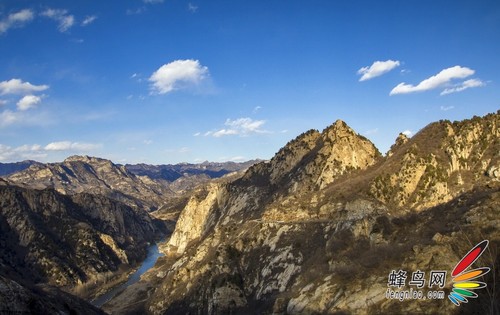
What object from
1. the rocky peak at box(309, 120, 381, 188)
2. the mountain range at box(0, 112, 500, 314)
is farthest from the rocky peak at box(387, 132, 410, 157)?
the rocky peak at box(309, 120, 381, 188)

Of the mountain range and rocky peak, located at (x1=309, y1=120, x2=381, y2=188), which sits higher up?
rocky peak, located at (x1=309, y1=120, x2=381, y2=188)

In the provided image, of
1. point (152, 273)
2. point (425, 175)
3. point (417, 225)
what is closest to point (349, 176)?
point (425, 175)

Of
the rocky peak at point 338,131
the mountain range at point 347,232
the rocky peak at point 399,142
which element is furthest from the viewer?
the rocky peak at point 338,131

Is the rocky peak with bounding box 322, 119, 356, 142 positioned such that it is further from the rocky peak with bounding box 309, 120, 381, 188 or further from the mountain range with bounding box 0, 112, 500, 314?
the mountain range with bounding box 0, 112, 500, 314

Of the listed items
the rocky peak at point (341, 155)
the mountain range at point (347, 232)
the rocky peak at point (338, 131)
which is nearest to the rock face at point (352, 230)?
the mountain range at point (347, 232)

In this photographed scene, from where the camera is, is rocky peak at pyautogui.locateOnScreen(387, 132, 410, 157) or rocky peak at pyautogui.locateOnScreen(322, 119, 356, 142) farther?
rocky peak at pyautogui.locateOnScreen(322, 119, 356, 142)

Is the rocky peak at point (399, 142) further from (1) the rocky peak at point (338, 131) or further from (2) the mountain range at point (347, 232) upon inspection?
(1) the rocky peak at point (338, 131)

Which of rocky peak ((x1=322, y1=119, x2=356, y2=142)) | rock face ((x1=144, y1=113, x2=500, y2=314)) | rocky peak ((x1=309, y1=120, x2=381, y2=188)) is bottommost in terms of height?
rock face ((x1=144, y1=113, x2=500, y2=314))

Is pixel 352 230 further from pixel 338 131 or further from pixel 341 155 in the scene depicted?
pixel 338 131

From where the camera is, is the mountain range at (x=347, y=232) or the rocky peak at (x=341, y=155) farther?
the rocky peak at (x=341, y=155)

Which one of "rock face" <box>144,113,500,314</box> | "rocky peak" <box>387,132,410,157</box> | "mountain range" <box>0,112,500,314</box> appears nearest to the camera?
"mountain range" <box>0,112,500,314</box>
